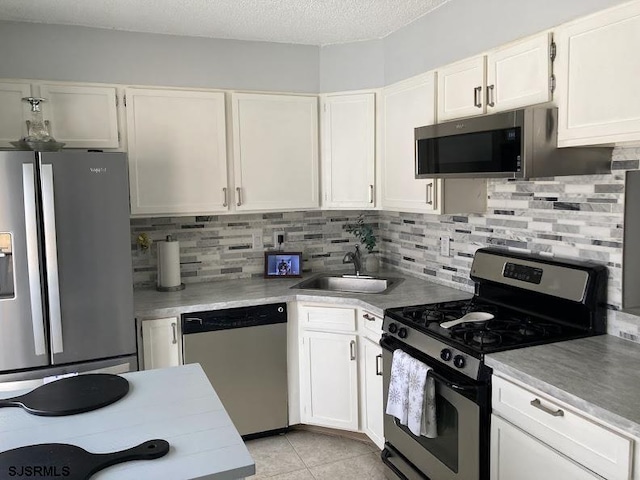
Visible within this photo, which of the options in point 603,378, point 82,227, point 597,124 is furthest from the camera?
point 82,227

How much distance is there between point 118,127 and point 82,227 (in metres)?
0.71

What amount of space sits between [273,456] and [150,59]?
2357 millimetres

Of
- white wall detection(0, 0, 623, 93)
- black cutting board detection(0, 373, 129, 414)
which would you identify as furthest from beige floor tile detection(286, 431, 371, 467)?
white wall detection(0, 0, 623, 93)

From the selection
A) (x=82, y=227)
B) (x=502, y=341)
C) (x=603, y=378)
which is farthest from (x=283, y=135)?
(x=603, y=378)

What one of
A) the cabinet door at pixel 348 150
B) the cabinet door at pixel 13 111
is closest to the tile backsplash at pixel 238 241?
the cabinet door at pixel 348 150

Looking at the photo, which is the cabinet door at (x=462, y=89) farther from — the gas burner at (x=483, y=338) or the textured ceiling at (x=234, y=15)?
the gas burner at (x=483, y=338)

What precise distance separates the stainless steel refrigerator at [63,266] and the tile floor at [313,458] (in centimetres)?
95

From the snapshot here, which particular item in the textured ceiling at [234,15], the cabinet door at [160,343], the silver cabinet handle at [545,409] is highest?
the textured ceiling at [234,15]

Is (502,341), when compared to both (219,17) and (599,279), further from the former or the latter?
(219,17)

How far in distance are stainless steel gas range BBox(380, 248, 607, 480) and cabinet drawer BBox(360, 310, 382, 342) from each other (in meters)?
0.17

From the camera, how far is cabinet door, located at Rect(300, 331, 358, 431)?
9.96 ft

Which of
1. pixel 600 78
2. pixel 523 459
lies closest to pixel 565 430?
pixel 523 459

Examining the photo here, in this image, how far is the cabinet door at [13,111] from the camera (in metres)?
2.79

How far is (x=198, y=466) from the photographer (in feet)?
3.97
